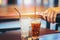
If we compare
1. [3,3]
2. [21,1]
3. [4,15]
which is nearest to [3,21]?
[4,15]

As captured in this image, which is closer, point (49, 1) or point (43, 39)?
point (43, 39)

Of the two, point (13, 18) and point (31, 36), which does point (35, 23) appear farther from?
point (13, 18)

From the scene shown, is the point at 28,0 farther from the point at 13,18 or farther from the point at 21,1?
the point at 13,18

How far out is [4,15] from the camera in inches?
72.1

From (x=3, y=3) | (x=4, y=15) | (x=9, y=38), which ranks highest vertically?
(x=3, y=3)

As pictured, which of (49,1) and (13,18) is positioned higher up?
(49,1)

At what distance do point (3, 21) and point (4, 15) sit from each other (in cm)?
21

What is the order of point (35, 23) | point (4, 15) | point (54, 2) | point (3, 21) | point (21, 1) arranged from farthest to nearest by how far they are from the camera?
1. point (54, 2)
2. point (21, 1)
3. point (3, 21)
4. point (4, 15)
5. point (35, 23)

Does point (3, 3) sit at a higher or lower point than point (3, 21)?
higher

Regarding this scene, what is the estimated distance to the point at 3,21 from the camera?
2004 millimetres

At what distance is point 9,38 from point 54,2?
212cm

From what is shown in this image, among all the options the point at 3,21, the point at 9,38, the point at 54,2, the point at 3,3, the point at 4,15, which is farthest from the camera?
the point at 54,2

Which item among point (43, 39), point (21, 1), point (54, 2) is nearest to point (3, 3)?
point (21, 1)

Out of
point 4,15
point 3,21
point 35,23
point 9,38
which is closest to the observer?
point 35,23
